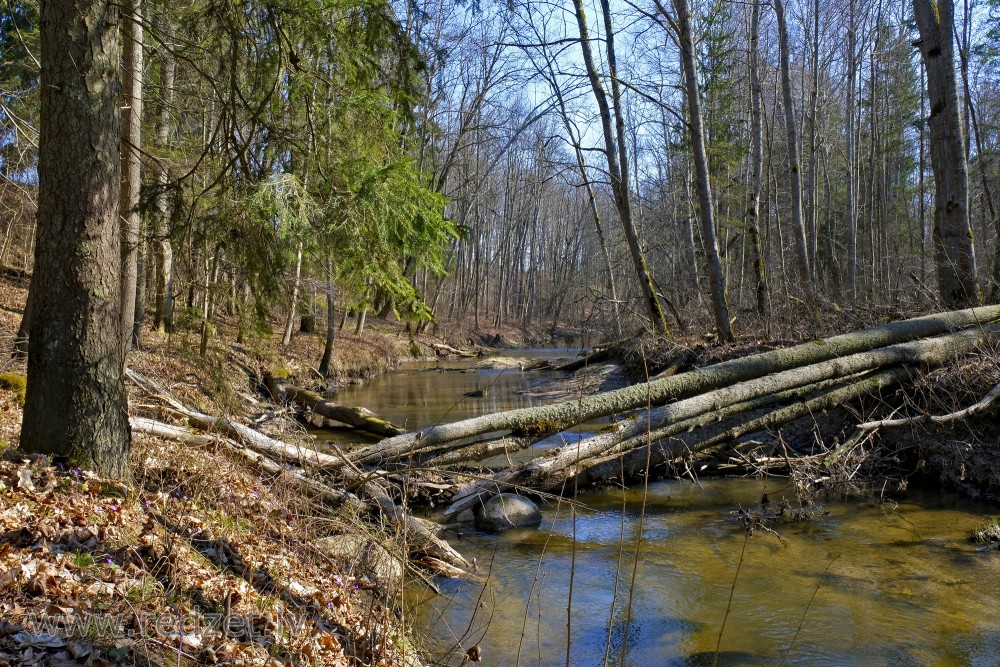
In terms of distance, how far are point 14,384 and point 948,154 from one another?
12.1m

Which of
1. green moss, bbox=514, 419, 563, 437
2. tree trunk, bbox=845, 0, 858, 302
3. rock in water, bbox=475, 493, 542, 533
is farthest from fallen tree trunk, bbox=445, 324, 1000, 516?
tree trunk, bbox=845, 0, 858, 302

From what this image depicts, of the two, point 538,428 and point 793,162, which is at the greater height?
point 793,162

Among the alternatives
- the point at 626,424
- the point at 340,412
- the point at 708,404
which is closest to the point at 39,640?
the point at 626,424

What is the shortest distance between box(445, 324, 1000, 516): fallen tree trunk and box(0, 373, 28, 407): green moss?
472 cm

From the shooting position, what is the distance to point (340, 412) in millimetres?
11602

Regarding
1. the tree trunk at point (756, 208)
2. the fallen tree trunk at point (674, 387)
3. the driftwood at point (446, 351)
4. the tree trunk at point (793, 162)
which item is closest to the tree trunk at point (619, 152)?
the tree trunk at point (756, 208)

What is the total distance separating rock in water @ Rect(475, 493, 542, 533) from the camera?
6.78 metres

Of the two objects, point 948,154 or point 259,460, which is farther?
point 948,154

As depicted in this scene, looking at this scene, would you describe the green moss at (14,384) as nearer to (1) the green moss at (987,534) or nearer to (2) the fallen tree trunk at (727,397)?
(2) the fallen tree trunk at (727,397)

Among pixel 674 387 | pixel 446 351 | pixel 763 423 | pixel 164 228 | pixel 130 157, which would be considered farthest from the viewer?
pixel 446 351

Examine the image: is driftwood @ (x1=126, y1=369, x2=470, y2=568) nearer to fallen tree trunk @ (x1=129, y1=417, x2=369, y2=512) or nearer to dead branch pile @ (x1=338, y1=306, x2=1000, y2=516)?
fallen tree trunk @ (x1=129, y1=417, x2=369, y2=512)

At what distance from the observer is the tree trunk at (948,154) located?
9148 millimetres

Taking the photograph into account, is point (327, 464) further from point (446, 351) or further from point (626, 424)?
point (446, 351)

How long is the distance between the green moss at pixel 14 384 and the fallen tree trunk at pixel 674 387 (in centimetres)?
376
